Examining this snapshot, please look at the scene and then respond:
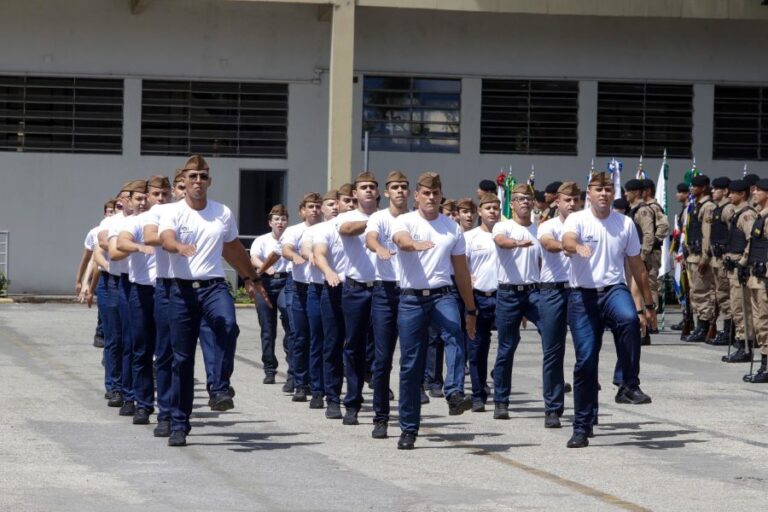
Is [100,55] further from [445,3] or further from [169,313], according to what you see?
[169,313]

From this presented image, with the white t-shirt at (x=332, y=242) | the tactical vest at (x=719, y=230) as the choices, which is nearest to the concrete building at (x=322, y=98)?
the tactical vest at (x=719, y=230)

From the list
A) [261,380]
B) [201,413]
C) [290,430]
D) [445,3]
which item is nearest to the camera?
[290,430]

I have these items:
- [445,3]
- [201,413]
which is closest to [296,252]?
[201,413]

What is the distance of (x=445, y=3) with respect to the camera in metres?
31.6

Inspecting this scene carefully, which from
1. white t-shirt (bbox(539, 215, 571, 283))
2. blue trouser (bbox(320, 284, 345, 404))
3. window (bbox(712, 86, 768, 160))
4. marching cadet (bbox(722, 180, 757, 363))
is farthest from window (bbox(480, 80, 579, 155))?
white t-shirt (bbox(539, 215, 571, 283))

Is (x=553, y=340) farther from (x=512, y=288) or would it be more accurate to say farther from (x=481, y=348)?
(x=481, y=348)

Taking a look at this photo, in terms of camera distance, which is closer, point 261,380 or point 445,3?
point 261,380

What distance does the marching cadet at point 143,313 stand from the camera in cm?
1387

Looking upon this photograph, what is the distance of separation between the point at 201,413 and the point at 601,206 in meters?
4.20

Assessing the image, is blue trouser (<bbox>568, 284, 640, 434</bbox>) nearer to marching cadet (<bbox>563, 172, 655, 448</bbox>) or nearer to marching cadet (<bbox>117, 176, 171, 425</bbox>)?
marching cadet (<bbox>563, 172, 655, 448</bbox>)

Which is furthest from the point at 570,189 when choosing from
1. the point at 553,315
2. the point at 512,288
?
the point at 553,315

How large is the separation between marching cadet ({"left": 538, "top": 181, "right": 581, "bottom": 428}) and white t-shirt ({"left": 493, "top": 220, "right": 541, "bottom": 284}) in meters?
0.66

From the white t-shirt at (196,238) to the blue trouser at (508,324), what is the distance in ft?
10.3

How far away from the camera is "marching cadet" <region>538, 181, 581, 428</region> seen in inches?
546
